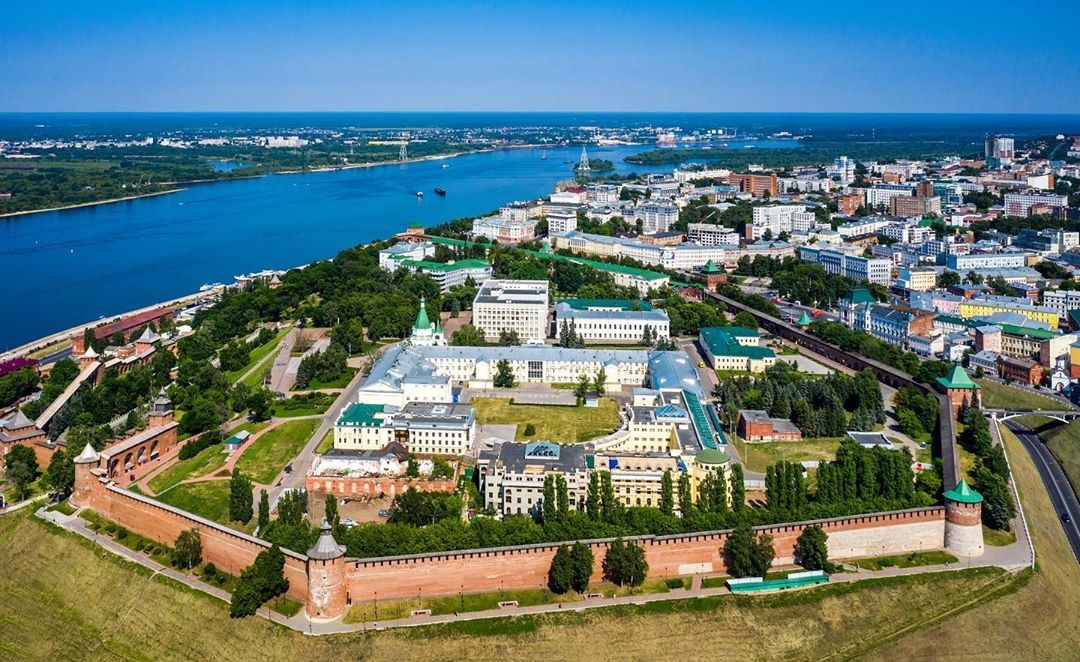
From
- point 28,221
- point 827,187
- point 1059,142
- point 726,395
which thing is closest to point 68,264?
point 28,221

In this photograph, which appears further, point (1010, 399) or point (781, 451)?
point (1010, 399)

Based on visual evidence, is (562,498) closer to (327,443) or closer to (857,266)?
(327,443)

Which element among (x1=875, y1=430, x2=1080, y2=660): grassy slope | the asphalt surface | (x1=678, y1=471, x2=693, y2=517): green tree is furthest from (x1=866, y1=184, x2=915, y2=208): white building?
(x1=678, y1=471, x2=693, y2=517): green tree

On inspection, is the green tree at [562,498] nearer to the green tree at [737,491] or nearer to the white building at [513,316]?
the green tree at [737,491]

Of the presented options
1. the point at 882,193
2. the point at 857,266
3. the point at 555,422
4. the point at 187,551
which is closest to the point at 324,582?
the point at 187,551

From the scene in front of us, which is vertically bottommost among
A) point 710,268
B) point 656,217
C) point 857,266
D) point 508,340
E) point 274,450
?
point 274,450

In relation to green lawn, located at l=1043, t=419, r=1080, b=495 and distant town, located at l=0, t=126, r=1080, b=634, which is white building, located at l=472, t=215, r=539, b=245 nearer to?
distant town, located at l=0, t=126, r=1080, b=634
